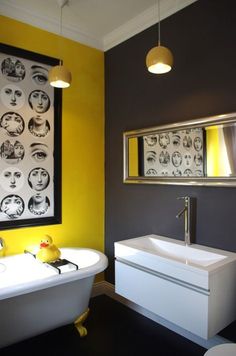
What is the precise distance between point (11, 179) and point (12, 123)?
48 cm

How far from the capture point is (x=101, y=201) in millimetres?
2984

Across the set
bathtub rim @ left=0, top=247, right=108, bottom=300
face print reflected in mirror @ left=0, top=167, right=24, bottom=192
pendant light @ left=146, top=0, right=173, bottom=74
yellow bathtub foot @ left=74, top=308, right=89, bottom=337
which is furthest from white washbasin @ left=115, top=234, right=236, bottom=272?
pendant light @ left=146, top=0, right=173, bottom=74

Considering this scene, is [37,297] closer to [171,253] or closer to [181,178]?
[171,253]

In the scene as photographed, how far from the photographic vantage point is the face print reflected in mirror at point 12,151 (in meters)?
2.36

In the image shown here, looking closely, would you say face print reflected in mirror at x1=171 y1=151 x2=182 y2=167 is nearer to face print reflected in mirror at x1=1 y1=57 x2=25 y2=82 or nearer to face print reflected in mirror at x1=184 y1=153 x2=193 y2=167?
face print reflected in mirror at x1=184 y1=153 x2=193 y2=167

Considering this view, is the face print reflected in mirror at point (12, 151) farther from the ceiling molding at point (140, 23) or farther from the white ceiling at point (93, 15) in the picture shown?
the ceiling molding at point (140, 23)

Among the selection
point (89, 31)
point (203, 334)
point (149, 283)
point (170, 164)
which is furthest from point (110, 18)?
point (203, 334)

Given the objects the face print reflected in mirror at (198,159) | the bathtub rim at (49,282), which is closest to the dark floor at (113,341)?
the bathtub rim at (49,282)

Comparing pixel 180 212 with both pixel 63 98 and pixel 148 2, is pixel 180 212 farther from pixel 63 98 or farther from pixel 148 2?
pixel 148 2

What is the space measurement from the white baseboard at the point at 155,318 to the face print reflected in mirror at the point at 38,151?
1.44 meters

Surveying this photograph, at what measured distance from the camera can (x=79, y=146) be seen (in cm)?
279

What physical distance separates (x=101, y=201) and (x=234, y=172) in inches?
59.2

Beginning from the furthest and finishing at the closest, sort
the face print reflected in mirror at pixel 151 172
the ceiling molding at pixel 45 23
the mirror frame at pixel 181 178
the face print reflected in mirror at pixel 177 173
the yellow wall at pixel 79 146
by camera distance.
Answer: the yellow wall at pixel 79 146
the face print reflected in mirror at pixel 151 172
the ceiling molding at pixel 45 23
the face print reflected in mirror at pixel 177 173
the mirror frame at pixel 181 178

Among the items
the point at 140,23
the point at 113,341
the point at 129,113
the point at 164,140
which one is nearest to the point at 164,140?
the point at 164,140
